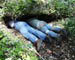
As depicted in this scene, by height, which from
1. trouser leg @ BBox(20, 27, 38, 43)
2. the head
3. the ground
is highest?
the head

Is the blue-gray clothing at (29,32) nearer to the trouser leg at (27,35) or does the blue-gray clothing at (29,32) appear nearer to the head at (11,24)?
the trouser leg at (27,35)

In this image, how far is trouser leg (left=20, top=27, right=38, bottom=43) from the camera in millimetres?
2641

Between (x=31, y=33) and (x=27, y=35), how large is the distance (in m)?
0.11

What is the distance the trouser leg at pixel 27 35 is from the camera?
2641 millimetres

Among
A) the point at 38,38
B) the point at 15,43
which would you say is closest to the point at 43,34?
the point at 38,38

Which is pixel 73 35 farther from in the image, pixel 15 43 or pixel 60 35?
pixel 15 43

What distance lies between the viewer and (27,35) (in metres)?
2.72

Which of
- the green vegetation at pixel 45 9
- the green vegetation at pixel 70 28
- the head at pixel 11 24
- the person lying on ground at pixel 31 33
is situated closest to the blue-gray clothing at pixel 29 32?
the person lying on ground at pixel 31 33

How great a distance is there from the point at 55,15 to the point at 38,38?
90 cm

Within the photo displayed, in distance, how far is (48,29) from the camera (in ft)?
10.0

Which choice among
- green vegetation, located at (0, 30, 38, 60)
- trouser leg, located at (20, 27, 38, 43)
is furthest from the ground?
green vegetation, located at (0, 30, 38, 60)

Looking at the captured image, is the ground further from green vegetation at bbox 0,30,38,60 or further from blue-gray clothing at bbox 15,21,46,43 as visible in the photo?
green vegetation at bbox 0,30,38,60

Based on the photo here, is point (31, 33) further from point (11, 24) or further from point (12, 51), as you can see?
point (12, 51)

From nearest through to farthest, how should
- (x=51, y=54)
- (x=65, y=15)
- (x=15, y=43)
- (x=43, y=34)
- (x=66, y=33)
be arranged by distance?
(x=15, y=43)
(x=51, y=54)
(x=43, y=34)
(x=66, y=33)
(x=65, y=15)
